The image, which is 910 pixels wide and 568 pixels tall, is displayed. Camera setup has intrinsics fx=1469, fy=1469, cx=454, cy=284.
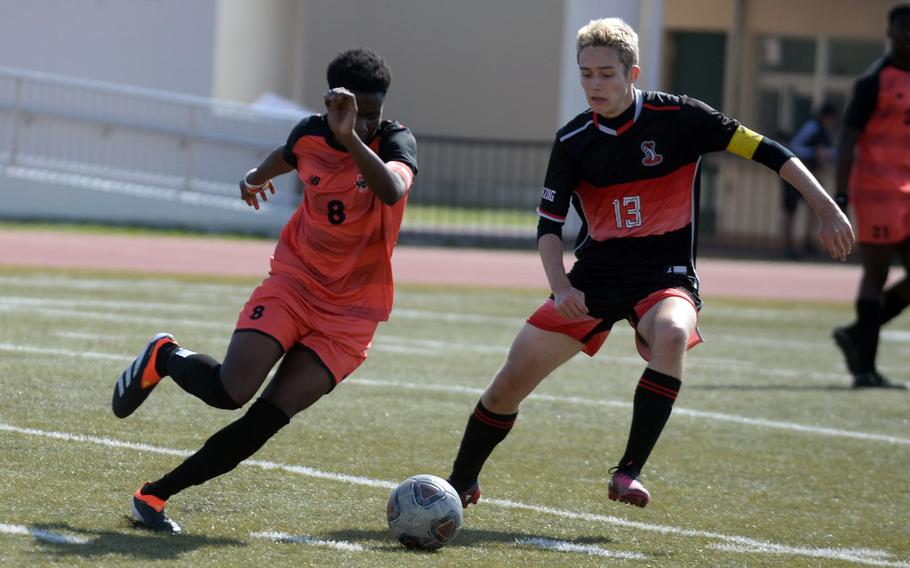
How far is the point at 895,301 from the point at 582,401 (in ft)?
9.27

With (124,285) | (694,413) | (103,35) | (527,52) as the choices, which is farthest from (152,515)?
(527,52)

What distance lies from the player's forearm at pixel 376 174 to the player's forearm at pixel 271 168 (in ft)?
2.47

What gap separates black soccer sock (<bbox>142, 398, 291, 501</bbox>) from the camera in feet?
17.1

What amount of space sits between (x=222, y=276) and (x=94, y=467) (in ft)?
30.6

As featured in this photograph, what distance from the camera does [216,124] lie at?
21.4m

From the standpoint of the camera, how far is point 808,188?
5754 millimetres

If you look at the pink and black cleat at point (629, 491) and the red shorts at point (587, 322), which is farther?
the red shorts at point (587, 322)

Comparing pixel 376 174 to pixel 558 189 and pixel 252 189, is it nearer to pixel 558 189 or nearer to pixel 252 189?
pixel 558 189

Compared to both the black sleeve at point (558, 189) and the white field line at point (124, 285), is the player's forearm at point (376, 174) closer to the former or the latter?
the black sleeve at point (558, 189)

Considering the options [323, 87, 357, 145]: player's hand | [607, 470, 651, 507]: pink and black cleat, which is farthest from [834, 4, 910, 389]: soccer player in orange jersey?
[323, 87, 357, 145]: player's hand

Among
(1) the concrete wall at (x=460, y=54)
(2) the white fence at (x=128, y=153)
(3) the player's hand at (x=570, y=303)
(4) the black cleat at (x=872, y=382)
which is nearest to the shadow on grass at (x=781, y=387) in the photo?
(4) the black cleat at (x=872, y=382)

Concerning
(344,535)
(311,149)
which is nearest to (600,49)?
(311,149)

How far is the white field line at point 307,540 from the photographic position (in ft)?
16.8

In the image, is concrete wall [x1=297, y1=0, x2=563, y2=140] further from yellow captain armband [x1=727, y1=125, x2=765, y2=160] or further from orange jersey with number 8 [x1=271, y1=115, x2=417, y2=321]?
orange jersey with number 8 [x1=271, y1=115, x2=417, y2=321]
